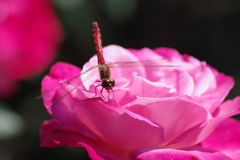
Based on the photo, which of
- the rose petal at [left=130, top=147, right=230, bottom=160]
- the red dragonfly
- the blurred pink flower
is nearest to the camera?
the rose petal at [left=130, top=147, right=230, bottom=160]

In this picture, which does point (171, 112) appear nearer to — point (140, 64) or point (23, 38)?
point (140, 64)

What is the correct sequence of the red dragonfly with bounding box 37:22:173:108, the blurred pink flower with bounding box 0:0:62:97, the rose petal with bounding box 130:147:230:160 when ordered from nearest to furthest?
the rose petal with bounding box 130:147:230:160 < the red dragonfly with bounding box 37:22:173:108 < the blurred pink flower with bounding box 0:0:62:97

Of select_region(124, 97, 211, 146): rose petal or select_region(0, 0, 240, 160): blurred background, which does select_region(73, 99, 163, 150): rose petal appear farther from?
select_region(0, 0, 240, 160): blurred background

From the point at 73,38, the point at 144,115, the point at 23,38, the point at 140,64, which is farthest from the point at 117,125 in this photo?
the point at 73,38

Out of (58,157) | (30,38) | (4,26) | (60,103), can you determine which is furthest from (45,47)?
(60,103)

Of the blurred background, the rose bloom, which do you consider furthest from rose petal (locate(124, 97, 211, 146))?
the blurred background

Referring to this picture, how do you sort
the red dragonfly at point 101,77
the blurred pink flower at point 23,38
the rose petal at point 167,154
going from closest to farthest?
the rose petal at point 167,154 → the red dragonfly at point 101,77 → the blurred pink flower at point 23,38

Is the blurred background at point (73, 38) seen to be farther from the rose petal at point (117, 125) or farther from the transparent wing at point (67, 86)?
the rose petal at point (117, 125)

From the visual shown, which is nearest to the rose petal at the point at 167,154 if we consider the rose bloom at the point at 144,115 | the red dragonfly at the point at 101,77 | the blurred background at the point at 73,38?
the rose bloom at the point at 144,115
